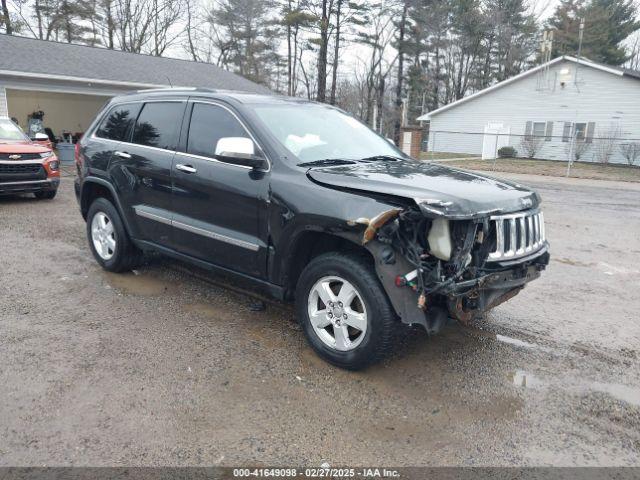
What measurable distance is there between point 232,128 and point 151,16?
39333mm

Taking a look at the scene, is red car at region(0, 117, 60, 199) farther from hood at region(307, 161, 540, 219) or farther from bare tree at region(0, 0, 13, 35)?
bare tree at region(0, 0, 13, 35)

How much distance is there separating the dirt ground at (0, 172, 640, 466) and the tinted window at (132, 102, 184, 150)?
4.86 ft

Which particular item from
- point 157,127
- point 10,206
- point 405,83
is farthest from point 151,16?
point 157,127

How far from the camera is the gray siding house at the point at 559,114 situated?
86.5ft

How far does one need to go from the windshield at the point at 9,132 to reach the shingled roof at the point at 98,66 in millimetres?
5979

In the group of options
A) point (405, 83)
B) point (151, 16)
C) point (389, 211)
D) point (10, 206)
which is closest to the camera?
point (389, 211)

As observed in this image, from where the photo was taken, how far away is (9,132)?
10.5 metres

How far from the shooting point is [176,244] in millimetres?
4695

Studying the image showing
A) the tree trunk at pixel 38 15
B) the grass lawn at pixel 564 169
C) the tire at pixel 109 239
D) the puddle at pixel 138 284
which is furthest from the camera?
the tree trunk at pixel 38 15

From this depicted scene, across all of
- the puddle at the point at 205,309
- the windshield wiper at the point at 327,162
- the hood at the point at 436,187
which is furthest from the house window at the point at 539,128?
the puddle at the point at 205,309

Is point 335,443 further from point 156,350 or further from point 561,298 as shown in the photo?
point 561,298

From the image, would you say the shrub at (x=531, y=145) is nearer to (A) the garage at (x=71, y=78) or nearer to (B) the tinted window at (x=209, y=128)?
(A) the garage at (x=71, y=78)

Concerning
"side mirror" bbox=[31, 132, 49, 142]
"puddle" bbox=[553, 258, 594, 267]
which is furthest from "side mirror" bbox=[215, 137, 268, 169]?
"side mirror" bbox=[31, 132, 49, 142]

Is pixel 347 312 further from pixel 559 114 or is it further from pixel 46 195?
pixel 559 114
